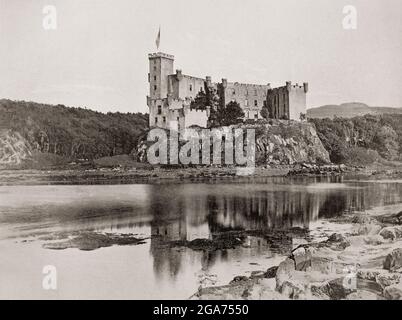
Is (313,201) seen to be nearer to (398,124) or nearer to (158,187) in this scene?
(398,124)

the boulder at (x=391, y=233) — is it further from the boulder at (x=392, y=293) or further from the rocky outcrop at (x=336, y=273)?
the boulder at (x=392, y=293)

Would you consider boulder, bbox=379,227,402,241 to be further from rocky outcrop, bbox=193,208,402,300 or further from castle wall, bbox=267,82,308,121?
castle wall, bbox=267,82,308,121

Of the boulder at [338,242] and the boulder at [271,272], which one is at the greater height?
the boulder at [338,242]

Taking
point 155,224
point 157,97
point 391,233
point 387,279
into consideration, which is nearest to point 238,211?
point 155,224

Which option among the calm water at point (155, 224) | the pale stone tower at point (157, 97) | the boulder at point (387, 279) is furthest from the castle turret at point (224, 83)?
the boulder at point (387, 279)

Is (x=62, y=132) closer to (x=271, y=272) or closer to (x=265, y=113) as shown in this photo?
(x=265, y=113)
